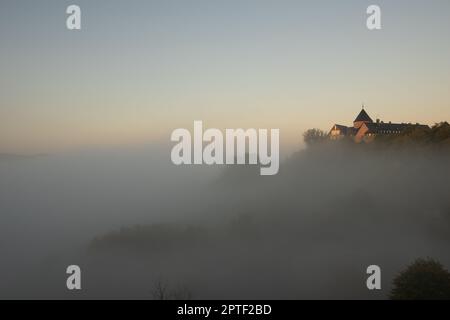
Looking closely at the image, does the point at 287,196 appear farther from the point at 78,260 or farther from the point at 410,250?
the point at 78,260

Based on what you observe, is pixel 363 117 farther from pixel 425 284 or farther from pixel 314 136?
pixel 425 284

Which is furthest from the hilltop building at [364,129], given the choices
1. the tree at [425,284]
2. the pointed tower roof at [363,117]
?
the tree at [425,284]

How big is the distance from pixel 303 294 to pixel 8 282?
132 metres

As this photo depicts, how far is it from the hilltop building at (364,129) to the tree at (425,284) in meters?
69.9

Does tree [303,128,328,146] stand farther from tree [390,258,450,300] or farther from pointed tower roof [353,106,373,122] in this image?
tree [390,258,450,300]

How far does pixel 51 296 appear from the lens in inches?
4552

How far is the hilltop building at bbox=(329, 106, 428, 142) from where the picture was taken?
108188 millimetres

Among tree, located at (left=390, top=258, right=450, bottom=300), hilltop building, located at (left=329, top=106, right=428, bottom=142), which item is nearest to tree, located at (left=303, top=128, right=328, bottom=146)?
hilltop building, located at (left=329, top=106, right=428, bottom=142)

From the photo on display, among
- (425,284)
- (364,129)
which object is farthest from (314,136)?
(425,284)

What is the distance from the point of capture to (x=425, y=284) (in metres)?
38.7

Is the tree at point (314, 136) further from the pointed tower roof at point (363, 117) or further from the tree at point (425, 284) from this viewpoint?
the tree at point (425, 284)

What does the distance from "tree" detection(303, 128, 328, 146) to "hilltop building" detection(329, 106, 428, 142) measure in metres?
3.34
